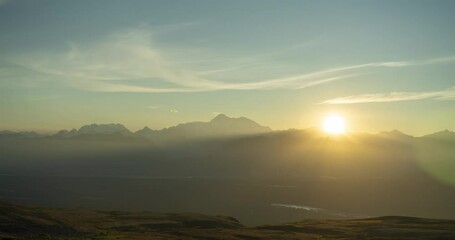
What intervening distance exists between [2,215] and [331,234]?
254 feet

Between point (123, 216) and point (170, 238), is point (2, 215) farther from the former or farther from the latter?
point (123, 216)

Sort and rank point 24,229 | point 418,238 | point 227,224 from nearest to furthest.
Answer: point 24,229 < point 418,238 < point 227,224

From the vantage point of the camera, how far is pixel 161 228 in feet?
382

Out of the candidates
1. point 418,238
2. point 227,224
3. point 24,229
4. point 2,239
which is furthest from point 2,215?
point 418,238

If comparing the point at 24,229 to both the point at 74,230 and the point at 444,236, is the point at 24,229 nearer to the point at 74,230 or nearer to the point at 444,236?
the point at 74,230

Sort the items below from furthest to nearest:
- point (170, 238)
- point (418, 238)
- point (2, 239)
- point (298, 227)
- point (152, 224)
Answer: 1. point (298, 227)
2. point (152, 224)
3. point (418, 238)
4. point (170, 238)
5. point (2, 239)

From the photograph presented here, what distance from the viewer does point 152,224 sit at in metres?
119

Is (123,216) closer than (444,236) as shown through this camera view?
No

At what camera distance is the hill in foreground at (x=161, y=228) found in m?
82.6

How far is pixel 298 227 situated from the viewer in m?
128

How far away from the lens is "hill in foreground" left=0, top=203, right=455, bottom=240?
82562 mm

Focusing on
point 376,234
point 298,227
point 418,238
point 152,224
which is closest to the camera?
point 418,238

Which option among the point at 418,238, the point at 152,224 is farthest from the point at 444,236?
the point at 152,224

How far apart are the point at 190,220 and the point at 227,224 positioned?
11.7 meters
